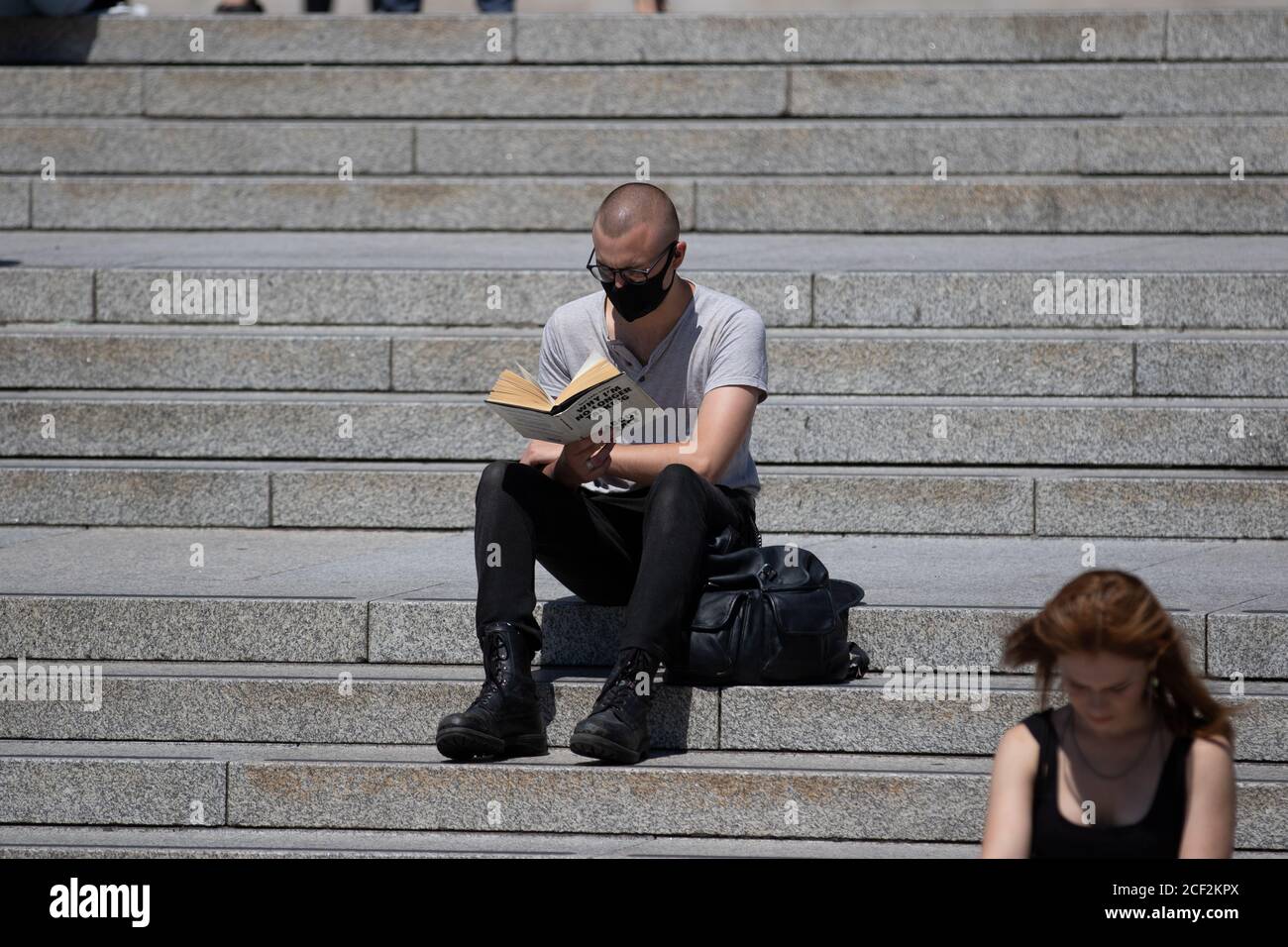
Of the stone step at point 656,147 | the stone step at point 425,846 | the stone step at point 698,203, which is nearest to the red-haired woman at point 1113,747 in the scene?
the stone step at point 425,846

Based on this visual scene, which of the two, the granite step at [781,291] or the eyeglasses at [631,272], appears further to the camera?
the granite step at [781,291]

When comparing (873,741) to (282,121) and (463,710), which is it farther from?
(282,121)

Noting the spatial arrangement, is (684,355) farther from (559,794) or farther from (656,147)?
(656,147)

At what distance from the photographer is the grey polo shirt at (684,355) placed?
4.87m

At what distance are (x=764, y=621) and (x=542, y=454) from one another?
789 millimetres

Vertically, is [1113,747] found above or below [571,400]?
below

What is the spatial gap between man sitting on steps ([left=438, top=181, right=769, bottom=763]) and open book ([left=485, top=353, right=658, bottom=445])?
0.16m

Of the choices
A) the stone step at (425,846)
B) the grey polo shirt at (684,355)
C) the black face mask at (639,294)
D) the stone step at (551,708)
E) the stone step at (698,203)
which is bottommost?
the stone step at (425,846)

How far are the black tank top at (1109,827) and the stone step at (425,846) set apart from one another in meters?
1.37

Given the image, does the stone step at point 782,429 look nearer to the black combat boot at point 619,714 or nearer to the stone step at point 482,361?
the stone step at point 482,361

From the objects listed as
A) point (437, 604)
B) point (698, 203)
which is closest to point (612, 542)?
point (437, 604)

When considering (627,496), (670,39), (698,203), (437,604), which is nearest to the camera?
(627,496)

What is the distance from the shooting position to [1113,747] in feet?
9.97
